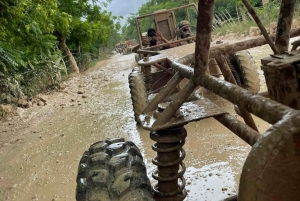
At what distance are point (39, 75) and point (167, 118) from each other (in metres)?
10.3

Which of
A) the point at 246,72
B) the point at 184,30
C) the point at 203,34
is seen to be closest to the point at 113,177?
the point at 203,34

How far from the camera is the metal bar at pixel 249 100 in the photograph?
96 centimetres

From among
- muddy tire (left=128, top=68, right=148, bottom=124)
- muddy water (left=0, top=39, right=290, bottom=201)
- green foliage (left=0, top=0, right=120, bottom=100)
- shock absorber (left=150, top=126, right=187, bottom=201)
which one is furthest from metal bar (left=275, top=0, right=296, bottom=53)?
green foliage (left=0, top=0, right=120, bottom=100)

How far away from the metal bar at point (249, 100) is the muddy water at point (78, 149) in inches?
71.8

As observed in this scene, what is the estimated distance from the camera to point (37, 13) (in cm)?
892

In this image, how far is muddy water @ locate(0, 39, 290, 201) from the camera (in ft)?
11.9

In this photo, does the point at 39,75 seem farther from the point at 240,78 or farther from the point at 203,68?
the point at 203,68

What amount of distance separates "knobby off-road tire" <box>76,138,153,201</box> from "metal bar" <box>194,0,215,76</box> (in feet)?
A: 1.80

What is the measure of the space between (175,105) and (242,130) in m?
0.40

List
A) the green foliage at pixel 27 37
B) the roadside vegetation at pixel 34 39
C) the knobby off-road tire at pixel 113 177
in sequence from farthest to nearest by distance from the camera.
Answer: the roadside vegetation at pixel 34 39, the green foliage at pixel 27 37, the knobby off-road tire at pixel 113 177

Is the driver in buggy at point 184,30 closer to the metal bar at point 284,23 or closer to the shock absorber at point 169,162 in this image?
the shock absorber at point 169,162

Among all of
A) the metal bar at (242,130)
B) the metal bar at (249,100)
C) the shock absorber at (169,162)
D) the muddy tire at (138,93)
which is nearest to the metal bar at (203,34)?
the metal bar at (249,100)

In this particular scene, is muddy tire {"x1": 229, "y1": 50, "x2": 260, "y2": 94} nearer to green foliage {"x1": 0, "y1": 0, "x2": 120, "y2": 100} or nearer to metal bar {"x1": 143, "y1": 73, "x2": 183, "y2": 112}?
metal bar {"x1": 143, "y1": 73, "x2": 183, "y2": 112}

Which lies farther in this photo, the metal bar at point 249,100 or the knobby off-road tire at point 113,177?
the knobby off-road tire at point 113,177
